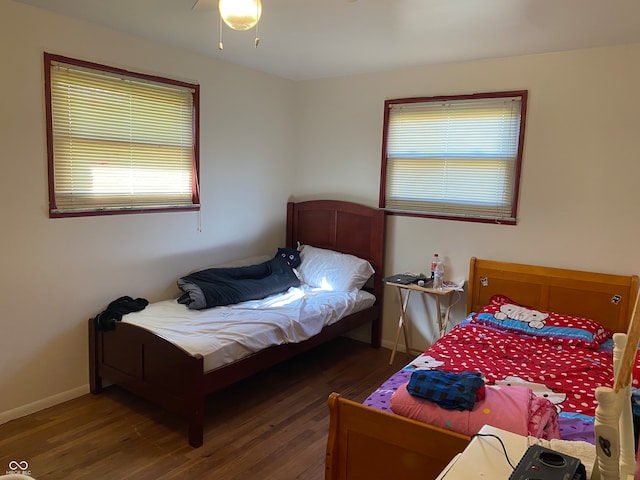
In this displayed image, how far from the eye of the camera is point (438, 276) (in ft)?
12.5

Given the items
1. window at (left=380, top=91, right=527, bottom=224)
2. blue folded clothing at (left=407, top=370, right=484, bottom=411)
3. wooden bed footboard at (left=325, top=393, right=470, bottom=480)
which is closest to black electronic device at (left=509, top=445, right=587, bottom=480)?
wooden bed footboard at (left=325, top=393, right=470, bottom=480)

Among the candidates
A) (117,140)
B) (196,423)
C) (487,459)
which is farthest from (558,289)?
(117,140)

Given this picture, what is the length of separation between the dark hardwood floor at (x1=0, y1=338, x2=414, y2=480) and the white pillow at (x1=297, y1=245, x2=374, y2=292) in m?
0.82

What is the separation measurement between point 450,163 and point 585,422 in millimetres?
Result: 2317

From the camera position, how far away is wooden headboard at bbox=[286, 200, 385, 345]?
165 inches

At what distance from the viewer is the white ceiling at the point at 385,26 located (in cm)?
255

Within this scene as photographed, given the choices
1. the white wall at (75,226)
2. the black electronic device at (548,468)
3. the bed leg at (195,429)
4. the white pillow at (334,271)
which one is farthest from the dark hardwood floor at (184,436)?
the black electronic device at (548,468)

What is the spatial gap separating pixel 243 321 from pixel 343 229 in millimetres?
1550

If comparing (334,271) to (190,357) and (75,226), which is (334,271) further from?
(75,226)

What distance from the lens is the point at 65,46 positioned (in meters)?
2.93

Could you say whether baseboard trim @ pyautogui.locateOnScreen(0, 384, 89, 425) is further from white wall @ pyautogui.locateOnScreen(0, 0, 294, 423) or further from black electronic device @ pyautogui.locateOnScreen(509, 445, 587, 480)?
black electronic device @ pyautogui.locateOnScreen(509, 445, 587, 480)

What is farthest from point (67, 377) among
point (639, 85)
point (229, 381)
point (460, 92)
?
point (639, 85)

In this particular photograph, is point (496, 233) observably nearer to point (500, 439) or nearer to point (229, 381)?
point (229, 381)

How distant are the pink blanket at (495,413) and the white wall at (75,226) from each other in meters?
2.27
